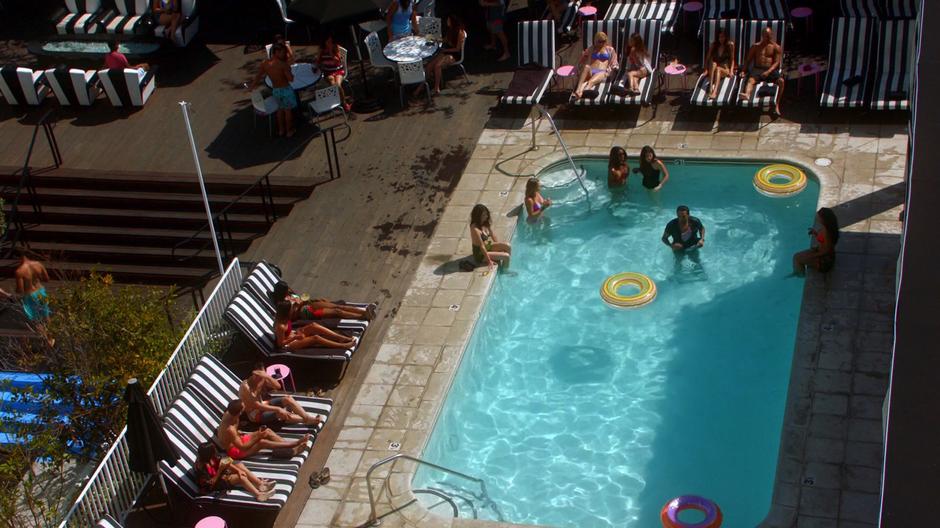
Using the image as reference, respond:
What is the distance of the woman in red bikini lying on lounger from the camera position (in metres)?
15.4

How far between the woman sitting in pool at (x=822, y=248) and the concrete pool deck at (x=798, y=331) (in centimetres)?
25

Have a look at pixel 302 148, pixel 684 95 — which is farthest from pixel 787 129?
pixel 302 148

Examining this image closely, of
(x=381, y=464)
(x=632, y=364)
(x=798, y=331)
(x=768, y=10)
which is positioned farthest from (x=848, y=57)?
(x=381, y=464)

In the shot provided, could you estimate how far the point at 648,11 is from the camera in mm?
22531

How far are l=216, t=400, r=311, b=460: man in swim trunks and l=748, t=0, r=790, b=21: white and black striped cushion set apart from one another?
13.1 m

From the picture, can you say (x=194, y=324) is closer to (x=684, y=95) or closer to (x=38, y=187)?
(x=38, y=187)

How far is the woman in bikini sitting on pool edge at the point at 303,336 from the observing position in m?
15.0

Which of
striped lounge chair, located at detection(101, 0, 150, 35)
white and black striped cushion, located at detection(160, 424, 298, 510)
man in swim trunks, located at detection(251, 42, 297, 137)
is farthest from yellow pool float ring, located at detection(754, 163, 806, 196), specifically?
striped lounge chair, located at detection(101, 0, 150, 35)

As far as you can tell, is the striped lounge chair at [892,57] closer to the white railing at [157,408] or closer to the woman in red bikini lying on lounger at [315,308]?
the woman in red bikini lying on lounger at [315,308]

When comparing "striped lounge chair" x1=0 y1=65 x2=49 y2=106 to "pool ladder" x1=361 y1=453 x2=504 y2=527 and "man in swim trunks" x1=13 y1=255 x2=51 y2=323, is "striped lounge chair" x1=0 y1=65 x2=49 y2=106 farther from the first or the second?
"pool ladder" x1=361 y1=453 x2=504 y2=527

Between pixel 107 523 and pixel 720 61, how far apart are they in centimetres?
1302

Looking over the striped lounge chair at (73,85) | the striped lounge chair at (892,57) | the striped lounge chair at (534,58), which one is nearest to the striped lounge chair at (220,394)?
the striped lounge chair at (534,58)

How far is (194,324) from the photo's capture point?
48.0 feet

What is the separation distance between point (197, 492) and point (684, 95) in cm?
1169
